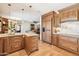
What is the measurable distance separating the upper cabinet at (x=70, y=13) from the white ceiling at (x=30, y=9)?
0.35 ft

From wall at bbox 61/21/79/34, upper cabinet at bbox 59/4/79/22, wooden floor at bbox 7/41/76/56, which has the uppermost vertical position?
upper cabinet at bbox 59/4/79/22

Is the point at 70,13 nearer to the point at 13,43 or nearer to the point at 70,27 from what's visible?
the point at 70,27

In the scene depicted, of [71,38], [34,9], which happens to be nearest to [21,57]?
[34,9]

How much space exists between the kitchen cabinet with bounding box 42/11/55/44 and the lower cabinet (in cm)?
69

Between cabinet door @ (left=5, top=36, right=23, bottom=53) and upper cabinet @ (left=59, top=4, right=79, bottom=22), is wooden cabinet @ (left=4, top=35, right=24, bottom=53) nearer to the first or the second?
cabinet door @ (left=5, top=36, right=23, bottom=53)

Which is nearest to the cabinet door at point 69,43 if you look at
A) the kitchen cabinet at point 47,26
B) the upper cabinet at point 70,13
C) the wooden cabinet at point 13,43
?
the kitchen cabinet at point 47,26

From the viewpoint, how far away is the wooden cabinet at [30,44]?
2.32m

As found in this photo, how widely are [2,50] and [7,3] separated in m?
1.17

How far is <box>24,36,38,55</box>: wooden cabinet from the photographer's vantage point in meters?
2.32

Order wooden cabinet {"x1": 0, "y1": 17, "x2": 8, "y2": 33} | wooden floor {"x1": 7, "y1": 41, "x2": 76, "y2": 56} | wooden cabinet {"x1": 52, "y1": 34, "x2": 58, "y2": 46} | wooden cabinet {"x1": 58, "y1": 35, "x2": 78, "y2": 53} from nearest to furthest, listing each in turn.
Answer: wooden cabinet {"x1": 0, "y1": 17, "x2": 8, "y2": 33} < wooden floor {"x1": 7, "y1": 41, "x2": 76, "y2": 56} < wooden cabinet {"x1": 58, "y1": 35, "x2": 78, "y2": 53} < wooden cabinet {"x1": 52, "y1": 34, "x2": 58, "y2": 46}

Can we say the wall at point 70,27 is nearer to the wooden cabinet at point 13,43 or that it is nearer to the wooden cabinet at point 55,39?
the wooden cabinet at point 55,39

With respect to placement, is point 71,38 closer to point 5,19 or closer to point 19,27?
point 19,27

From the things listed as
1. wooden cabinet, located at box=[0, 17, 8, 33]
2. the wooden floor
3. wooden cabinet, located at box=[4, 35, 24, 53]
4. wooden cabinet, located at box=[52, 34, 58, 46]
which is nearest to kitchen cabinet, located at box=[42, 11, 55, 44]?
wooden cabinet, located at box=[52, 34, 58, 46]

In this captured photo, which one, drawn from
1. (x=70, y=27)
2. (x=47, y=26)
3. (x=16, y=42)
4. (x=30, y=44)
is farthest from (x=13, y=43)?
(x=70, y=27)
